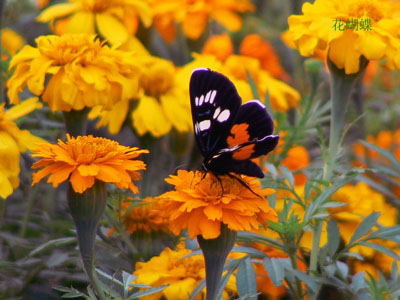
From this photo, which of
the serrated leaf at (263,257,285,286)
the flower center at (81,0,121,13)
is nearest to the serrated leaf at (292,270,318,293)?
the serrated leaf at (263,257,285,286)

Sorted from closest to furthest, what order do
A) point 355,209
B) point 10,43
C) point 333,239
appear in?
point 333,239, point 355,209, point 10,43

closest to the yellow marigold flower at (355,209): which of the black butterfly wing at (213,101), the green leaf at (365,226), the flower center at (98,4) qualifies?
the green leaf at (365,226)

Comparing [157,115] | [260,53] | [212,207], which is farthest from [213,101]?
[260,53]

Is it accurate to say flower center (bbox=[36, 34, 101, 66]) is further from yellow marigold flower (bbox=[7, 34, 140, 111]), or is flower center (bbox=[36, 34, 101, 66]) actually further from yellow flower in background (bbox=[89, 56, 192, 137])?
yellow flower in background (bbox=[89, 56, 192, 137])

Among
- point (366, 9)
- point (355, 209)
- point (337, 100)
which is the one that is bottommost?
point (355, 209)

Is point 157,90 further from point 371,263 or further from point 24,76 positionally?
point 371,263

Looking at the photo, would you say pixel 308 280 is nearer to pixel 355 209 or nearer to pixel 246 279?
pixel 246 279

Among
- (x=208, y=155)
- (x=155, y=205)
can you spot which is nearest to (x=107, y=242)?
(x=155, y=205)
